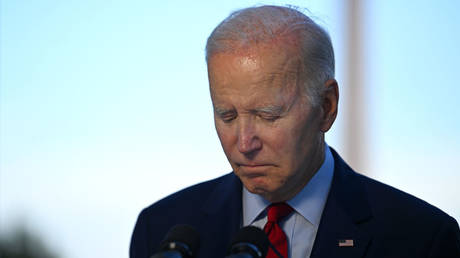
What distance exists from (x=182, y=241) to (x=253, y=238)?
151mm

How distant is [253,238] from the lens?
1340 millimetres

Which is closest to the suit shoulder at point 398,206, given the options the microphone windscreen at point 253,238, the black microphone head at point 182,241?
the microphone windscreen at point 253,238

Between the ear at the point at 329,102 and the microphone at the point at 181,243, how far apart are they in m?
0.67

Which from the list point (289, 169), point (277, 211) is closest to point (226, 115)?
point (289, 169)

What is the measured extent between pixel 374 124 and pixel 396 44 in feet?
1.69

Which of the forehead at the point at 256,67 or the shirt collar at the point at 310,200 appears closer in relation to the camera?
the forehead at the point at 256,67

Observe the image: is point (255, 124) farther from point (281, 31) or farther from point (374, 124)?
point (374, 124)

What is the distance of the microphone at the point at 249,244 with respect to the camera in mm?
1271

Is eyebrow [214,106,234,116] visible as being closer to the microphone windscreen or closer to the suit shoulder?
the microphone windscreen

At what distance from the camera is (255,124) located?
1743mm

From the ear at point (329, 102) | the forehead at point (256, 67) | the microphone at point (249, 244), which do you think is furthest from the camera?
the ear at point (329, 102)

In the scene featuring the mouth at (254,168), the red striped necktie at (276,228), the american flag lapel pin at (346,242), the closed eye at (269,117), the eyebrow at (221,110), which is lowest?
the american flag lapel pin at (346,242)

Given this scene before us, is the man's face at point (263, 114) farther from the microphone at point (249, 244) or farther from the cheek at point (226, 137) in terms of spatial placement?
the microphone at point (249, 244)

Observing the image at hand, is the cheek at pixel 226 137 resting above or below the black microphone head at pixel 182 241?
above
